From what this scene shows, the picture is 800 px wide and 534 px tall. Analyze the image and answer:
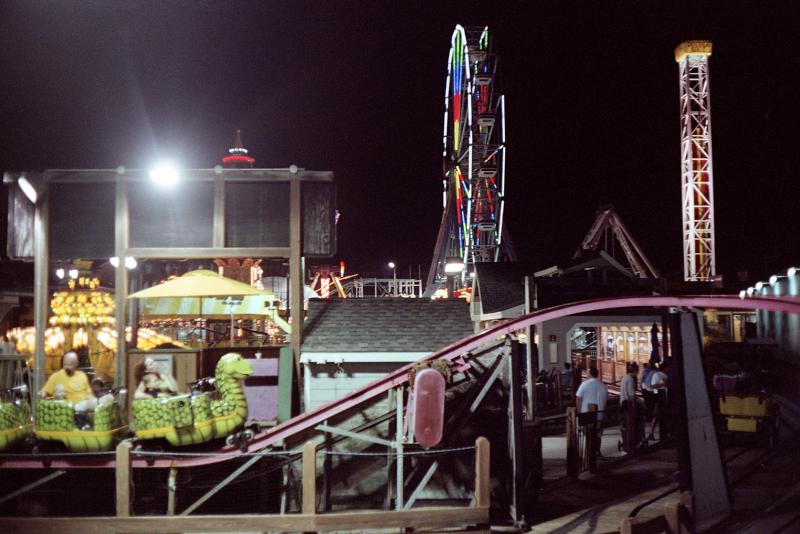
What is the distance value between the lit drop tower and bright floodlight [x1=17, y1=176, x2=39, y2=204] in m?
40.7

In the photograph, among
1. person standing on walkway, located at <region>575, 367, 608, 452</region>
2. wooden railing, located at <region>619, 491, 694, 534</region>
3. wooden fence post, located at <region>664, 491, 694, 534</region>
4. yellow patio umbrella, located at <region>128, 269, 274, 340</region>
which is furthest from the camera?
person standing on walkway, located at <region>575, 367, 608, 452</region>

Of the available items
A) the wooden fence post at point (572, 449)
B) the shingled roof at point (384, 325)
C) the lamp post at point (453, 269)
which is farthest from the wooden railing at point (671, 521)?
the lamp post at point (453, 269)

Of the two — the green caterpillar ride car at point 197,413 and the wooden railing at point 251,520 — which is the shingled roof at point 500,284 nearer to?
the green caterpillar ride car at point 197,413

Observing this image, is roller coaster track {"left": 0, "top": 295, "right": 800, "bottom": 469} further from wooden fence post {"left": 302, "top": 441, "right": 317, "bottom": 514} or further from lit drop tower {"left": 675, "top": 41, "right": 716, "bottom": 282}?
lit drop tower {"left": 675, "top": 41, "right": 716, "bottom": 282}

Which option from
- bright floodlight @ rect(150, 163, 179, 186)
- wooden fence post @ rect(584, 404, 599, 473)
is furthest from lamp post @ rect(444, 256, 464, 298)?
bright floodlight @ rect(150, 163, 179, 186)

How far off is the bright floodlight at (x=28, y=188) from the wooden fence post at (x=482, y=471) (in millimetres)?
7912

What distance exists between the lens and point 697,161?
4269cm

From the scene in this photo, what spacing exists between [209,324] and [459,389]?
1145 centimetres

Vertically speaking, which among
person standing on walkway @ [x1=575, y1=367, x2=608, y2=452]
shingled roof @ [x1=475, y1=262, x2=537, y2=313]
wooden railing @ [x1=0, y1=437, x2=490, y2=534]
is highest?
shingled roof @ [x1=475, y1=262, x2=537, y2=313]

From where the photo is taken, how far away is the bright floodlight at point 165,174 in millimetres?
10234

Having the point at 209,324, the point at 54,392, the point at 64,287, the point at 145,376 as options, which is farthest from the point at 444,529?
the point at 64,287

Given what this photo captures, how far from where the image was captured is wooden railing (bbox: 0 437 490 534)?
7461mm

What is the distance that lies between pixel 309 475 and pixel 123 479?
225 cm

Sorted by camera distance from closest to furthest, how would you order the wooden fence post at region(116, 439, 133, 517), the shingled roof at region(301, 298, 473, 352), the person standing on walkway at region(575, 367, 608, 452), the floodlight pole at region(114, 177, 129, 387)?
the wooden fence post at region(116, 439, 133, 517), the floodlight pole at region(114, 177, 129, 387), the shingled roof at region(301, 298, 473, 352), the person standing on walkway at region(575, 367, 608, 452)
